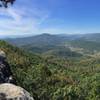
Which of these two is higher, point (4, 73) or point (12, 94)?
point (12, 94)

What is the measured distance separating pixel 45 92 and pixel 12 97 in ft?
250

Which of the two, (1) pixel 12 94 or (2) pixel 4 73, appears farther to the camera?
(2) pixel 4 73

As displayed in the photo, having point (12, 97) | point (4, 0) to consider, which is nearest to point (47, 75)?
point (4, 0)

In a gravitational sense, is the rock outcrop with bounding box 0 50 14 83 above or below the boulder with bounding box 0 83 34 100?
below

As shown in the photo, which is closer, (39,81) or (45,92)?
(45,92)

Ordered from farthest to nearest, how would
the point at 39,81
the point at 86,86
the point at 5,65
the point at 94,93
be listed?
the point at 39,81
the point at 86,86
the point at 94,93
the point at 5,65

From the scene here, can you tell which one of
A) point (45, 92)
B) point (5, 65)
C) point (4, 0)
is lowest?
point (45, 92)

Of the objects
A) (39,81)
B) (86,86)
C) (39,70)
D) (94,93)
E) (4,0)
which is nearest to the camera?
(4,0)

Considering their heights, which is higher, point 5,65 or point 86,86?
point 5,65

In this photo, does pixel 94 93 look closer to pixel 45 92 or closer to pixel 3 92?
pixel 45 92

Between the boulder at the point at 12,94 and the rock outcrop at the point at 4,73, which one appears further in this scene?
the rock outcrop at the point at 4,73

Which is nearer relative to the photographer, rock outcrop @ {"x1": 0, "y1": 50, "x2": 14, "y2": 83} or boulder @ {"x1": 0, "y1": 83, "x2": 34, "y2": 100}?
boulder @ {"x1": 0, "y1": 83, "x2": 34, "y2": 100}

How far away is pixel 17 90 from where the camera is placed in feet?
69.7

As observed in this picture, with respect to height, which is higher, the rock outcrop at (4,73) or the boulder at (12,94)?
the boulder at (12,94)
